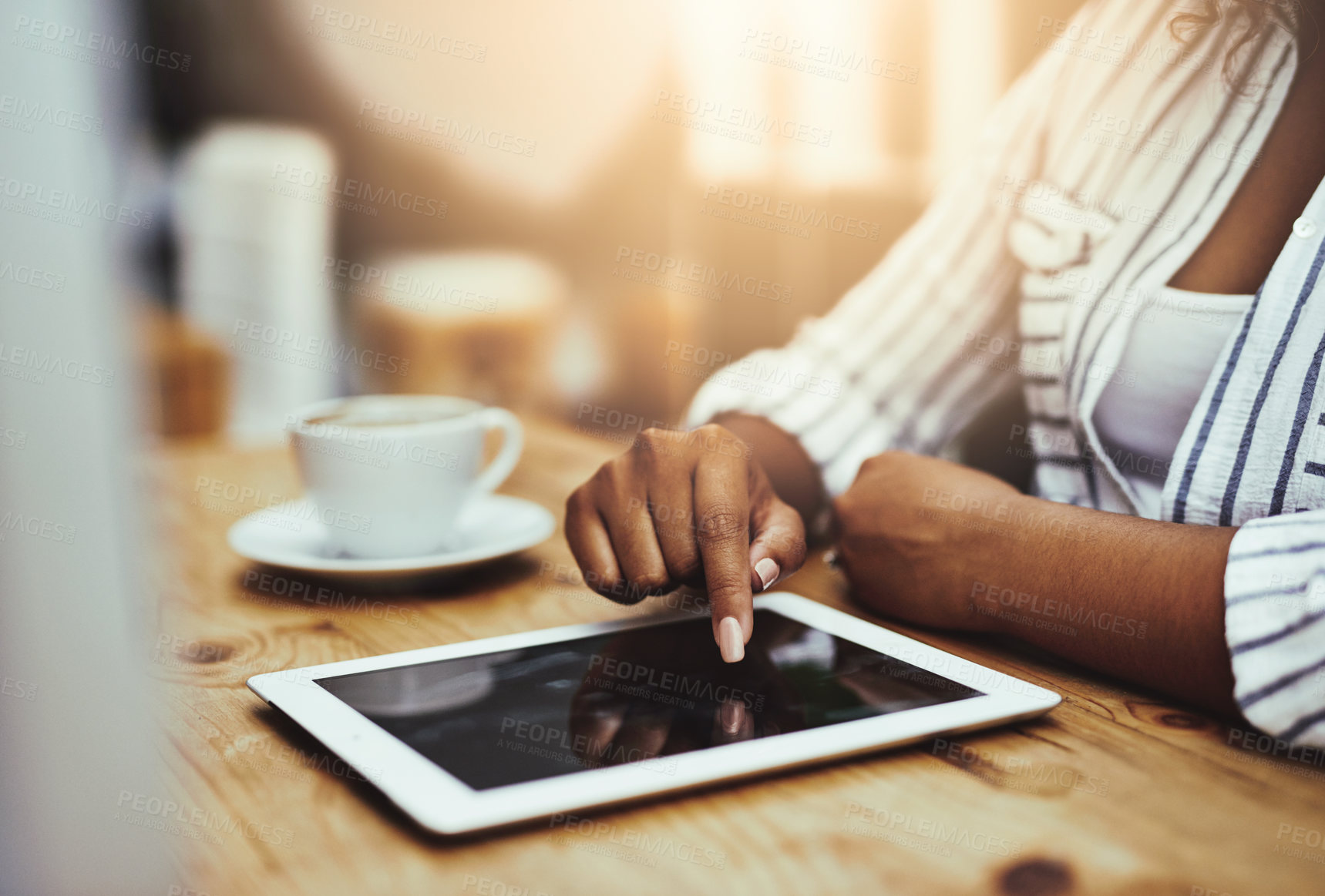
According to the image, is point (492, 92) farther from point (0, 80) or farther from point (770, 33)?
point (0, 80)

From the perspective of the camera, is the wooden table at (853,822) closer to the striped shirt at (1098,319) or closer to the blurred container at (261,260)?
the striped shirt at (1098,319)

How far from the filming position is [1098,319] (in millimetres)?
669

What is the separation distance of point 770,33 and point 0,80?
8.98 feet

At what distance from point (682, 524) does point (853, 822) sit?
23 cm

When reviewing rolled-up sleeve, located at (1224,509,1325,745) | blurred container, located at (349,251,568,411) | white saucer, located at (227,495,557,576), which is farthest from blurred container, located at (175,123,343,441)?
rolled-up sleeve, located at (1224,509,1325,745)

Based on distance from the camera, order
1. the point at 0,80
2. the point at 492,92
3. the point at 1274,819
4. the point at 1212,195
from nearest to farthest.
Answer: the point at 0,80, the point at 1274,819, the point at 1212,195, the point at 492,92

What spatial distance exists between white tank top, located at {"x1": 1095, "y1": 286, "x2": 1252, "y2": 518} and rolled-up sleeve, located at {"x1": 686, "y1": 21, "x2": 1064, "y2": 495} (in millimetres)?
171

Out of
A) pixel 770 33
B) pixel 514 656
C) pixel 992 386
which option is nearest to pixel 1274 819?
pixel 514 656

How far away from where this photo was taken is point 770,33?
8.65 feet

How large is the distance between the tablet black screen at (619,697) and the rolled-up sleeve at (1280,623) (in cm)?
10

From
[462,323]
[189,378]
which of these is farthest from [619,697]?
[189,378]

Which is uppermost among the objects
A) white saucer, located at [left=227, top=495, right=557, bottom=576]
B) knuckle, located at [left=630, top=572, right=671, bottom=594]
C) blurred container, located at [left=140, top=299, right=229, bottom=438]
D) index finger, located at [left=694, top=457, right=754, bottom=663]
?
index finger, located at [left=694, top=457, right=754, bottom=663]

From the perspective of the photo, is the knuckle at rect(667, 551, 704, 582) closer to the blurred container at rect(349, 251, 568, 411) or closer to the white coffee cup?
the white coffee cup

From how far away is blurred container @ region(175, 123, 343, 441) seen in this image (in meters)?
2.72
